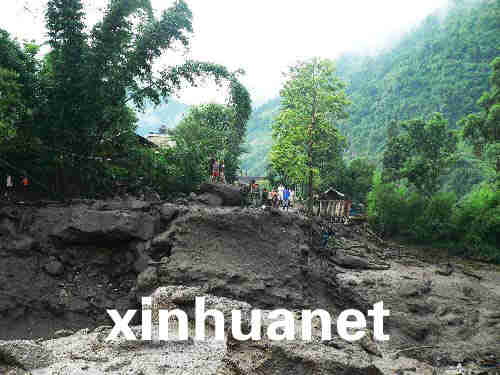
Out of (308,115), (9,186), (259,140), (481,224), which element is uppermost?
(259,140)

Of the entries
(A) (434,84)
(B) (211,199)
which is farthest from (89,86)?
(A) (434,84)

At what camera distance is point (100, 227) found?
7746 mm

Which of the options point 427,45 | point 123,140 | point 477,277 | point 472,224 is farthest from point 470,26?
point 123,140

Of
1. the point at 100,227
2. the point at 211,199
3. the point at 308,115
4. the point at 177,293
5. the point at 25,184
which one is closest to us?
the point at 177,293

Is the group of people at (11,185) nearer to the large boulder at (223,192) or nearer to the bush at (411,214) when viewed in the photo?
the large boulder at (223,192)

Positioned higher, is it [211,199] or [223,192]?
[223,192]

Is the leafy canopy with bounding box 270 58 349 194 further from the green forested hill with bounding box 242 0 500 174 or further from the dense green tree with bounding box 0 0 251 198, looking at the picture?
the green forested hill with bounding box 242 0 500 174

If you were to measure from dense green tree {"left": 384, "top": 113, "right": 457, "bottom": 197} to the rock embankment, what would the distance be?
60.3ft

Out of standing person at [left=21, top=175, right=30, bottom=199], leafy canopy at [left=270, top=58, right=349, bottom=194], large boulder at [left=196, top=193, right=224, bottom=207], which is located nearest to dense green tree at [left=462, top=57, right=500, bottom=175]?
leafy canopy at [left=270, top=58, right=349, bottom=194]

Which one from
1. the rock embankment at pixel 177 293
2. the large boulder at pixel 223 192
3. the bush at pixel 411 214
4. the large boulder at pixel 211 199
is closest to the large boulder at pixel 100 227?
the rock embankment at pixel 177 293

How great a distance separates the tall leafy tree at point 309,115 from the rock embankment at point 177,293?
8.48 metres

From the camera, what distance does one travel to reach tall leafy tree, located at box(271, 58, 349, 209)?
18188 mm

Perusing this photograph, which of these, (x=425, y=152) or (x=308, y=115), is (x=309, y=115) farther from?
(x=425, y=152)

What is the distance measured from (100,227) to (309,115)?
13.2 metres
